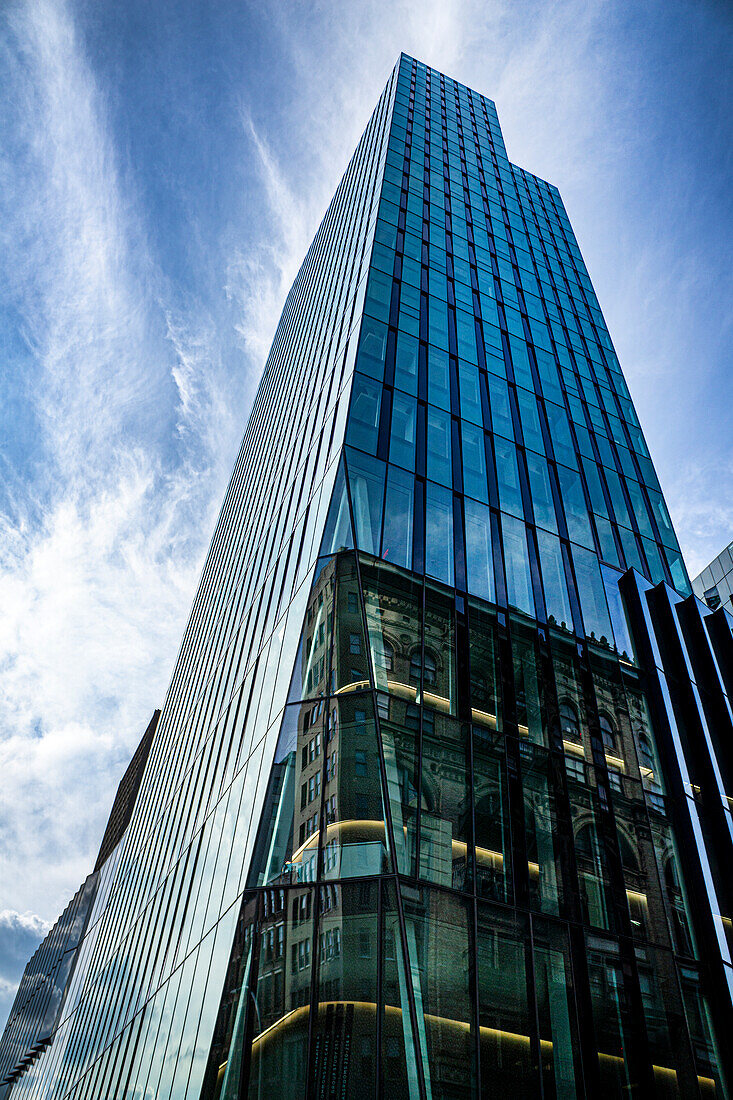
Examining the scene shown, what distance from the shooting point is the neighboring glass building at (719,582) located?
1474 inches

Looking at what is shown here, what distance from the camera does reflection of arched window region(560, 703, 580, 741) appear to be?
59.4ft

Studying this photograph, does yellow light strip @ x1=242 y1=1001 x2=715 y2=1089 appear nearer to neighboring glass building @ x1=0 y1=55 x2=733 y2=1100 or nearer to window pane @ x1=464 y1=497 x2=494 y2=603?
neighboring glass building @ x1=0 y1=55 x2=733 y2=1100

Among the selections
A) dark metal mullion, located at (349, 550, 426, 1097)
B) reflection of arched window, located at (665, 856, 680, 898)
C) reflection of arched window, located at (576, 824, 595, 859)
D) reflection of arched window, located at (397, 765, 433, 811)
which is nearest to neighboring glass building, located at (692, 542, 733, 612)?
reflection of arched window, located at (665, 856, 680, 898)

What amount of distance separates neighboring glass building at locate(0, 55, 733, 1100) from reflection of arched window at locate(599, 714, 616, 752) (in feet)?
0.44

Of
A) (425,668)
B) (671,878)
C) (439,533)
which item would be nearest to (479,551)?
(439,533)

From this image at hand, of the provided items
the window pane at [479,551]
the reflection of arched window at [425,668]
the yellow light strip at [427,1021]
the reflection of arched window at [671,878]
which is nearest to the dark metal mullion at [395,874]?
the yellow light strip at [427,1021]

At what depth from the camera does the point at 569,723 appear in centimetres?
1834

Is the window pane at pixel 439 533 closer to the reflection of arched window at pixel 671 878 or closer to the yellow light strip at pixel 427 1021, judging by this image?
the reflection of arched window at pixel 671 878

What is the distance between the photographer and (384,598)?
1688 centimetres

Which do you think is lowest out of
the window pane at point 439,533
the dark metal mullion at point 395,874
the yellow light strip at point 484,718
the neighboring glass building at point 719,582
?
the dark metal mullion at point 395,874

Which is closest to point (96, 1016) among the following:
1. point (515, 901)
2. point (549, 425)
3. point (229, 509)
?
point (229, 509)

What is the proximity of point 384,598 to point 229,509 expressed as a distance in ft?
102

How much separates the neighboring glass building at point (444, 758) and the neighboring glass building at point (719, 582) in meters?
11.2

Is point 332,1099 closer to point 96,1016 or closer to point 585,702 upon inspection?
point 585,702
